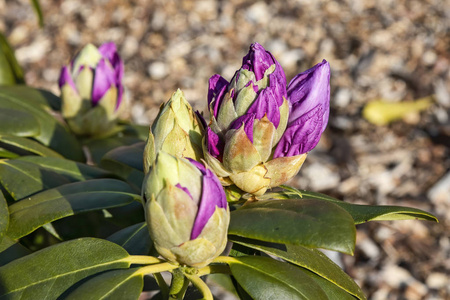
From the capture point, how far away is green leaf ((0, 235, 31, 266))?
0.99m

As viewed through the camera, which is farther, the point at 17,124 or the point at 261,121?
the point at 17,124

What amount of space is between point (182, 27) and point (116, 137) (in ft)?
7.34

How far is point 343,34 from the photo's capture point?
369cm

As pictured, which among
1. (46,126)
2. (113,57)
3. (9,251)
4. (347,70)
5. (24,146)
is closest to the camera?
Result: (9,251)

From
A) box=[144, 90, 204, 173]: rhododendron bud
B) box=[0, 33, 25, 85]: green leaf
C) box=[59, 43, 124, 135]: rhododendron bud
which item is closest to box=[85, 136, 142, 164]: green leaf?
box=[59, 43, 124, 135]: rhododendron bud

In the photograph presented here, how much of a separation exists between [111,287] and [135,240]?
0.19 metres

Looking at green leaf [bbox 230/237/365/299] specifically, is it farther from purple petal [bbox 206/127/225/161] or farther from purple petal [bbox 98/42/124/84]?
purple petal [bbox 98/42/124/84]

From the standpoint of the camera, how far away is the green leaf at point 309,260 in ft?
2.96

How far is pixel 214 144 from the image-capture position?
0.91 metres

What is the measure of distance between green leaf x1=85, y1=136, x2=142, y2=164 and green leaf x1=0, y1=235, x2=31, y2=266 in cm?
53

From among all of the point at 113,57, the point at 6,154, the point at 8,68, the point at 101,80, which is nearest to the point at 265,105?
the point at 6,154

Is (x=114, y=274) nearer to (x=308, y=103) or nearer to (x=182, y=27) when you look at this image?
(x=308, y=103)

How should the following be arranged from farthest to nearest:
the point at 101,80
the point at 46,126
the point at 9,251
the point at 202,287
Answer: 1. the point at 101,80
2. the point at 46,126
3. the point at 9,251
4. the point at 202,287

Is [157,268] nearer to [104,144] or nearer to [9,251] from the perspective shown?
[9,251]
